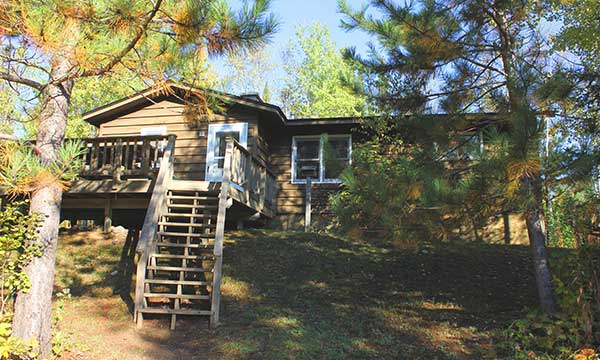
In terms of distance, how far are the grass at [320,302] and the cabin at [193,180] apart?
1.73ft

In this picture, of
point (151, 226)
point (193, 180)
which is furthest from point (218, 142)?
point (151, 226)

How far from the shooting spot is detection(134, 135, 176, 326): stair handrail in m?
7.13

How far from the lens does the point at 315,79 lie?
31031 mm

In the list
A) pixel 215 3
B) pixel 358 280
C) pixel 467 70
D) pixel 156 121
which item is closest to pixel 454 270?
pixel 358 280

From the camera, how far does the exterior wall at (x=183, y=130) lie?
41.1 ft

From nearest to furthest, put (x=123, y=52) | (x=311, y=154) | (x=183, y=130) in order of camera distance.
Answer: (x=123, y=52) → (x=183, y=130) → (x=311, y=154)

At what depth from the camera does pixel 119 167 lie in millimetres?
9891

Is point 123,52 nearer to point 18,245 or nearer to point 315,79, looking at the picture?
point 18,245

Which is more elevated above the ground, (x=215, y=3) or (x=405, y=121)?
(x=215, y=3)

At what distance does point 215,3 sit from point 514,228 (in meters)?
9.90

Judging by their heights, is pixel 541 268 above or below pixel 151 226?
below

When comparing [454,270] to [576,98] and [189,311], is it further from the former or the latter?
[189,311]

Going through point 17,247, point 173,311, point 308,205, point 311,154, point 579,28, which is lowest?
point 173,311

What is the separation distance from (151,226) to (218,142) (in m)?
5.27
